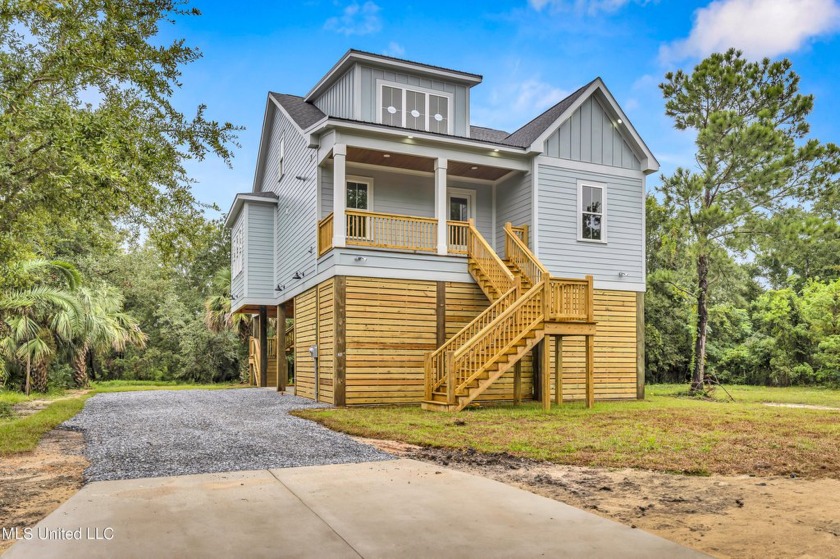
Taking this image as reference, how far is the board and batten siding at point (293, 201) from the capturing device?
54.9 ft

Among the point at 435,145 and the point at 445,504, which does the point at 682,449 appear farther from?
the point at 435,145

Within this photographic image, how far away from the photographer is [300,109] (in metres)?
19.2

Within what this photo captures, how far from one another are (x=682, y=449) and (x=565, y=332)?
5628 mm

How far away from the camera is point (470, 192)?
18312 mm

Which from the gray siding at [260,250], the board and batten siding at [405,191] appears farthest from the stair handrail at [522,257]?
the gray siding at [260,250]

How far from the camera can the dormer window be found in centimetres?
1745

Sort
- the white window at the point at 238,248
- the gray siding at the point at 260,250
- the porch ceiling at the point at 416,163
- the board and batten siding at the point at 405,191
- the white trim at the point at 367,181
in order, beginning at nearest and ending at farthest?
the porch ceiling at the point at 416,163 < the white trim at the point at 367,181 < the board and batten siding at the point at 405,191 < the gray siding at the point at 260,250 < the white window at the point at 238,248

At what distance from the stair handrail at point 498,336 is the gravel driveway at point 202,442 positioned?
3379mm

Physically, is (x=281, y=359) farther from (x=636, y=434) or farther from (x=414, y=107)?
(x=636, y=434)

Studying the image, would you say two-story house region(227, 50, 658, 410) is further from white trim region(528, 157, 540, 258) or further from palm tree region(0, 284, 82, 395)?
palm tree region(0, 284, 82, 395)

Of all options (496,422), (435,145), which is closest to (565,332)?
(496,422)

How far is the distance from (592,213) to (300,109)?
8.87m

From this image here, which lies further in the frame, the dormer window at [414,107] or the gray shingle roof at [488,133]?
the gray shingle roof at [488,133]

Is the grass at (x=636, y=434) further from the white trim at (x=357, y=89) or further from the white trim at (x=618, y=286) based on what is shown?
the white trim at (x=357, y=89)
